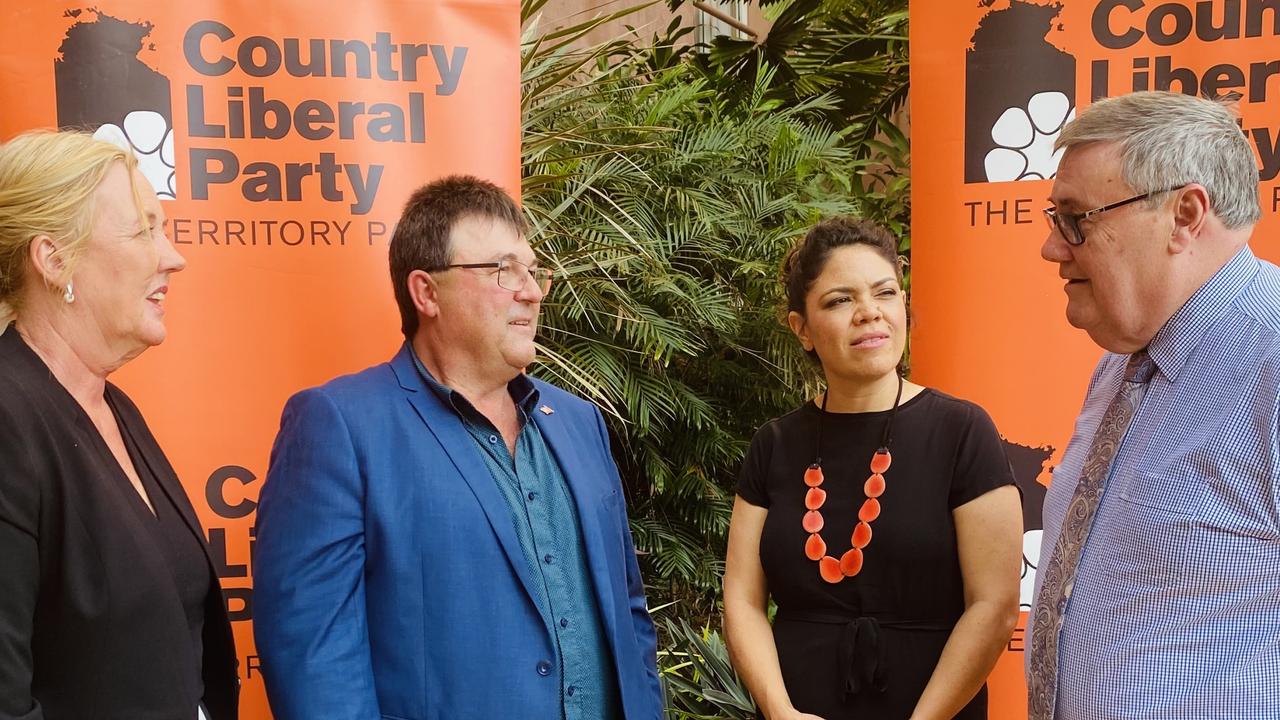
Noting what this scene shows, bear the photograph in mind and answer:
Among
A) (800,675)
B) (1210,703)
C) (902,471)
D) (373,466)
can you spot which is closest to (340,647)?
(373,466)

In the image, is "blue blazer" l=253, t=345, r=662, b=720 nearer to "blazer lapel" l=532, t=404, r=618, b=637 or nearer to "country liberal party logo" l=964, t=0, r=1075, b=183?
"blazer lapel" l=532, t=404, r=618, b=637

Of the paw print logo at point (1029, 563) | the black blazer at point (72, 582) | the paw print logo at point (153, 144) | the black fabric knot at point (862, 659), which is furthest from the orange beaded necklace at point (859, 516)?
the paw print logo at point (153, 144)

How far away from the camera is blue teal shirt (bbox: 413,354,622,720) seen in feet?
6.89

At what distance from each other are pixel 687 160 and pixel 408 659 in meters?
3.10

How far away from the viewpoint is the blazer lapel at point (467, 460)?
2.07 m

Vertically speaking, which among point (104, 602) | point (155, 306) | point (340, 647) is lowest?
point (340, 647)

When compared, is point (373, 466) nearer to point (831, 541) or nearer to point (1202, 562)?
point (831, 541)

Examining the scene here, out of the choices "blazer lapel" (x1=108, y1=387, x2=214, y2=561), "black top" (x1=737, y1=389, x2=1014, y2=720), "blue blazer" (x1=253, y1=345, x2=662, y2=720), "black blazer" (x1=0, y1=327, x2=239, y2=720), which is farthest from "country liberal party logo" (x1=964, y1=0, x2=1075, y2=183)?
"black blazer" (x1=0, y1=327, x2=239, y2=720)

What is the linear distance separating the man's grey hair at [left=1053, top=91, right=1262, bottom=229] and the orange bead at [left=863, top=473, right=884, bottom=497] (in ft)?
2.81

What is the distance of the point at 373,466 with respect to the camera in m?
Result: 2.05

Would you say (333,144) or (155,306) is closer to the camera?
(155,306)

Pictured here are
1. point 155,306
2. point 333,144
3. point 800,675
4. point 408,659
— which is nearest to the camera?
point 155,306

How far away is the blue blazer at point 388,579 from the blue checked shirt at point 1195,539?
2.86 ft

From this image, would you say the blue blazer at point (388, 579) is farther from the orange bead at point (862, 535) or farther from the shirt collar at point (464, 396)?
the orange bead at point (862, 535)
